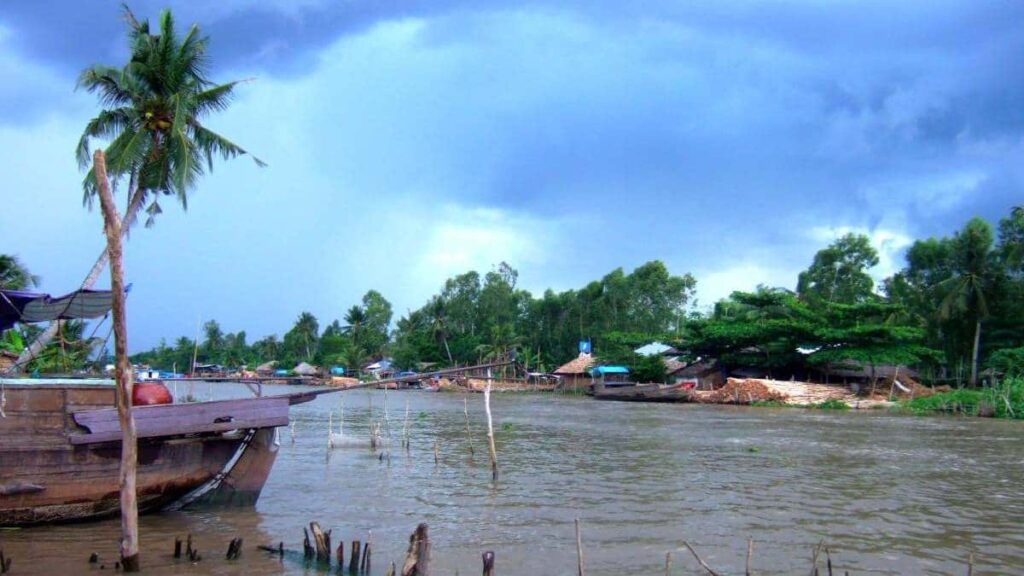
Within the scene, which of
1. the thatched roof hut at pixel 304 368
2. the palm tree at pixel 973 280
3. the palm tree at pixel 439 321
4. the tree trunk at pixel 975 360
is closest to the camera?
the tree trunk at pixel 975 360

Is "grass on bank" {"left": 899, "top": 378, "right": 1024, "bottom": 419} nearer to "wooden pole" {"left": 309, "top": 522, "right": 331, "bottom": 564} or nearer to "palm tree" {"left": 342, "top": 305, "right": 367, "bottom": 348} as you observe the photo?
"wooden pole" {"left": 309, "top": 522, "right": 331, "bottom": 564}

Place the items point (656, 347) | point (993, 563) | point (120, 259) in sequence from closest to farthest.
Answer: point (120, 259) → point (993, 563) → point (656, 347)

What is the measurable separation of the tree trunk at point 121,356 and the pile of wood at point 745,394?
122 feet

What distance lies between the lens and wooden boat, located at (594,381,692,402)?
Answer: 44812 millimetres

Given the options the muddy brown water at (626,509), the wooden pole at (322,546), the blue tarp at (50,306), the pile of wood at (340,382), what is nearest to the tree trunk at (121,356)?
the muddy brown water at (626,509)

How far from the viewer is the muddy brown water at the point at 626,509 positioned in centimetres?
897

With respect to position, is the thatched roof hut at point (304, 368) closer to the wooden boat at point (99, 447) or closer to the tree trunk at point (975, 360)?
the tree trunk at point (975, 360)

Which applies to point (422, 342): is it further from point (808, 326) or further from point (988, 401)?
point (988, 401)

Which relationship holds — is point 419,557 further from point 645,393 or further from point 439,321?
point 439,321

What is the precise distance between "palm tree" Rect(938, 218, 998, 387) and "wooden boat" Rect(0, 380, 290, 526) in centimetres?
4286

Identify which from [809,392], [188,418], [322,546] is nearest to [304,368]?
[809,392]

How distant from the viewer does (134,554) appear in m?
7.45

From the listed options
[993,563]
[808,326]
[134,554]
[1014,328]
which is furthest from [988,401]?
[134,554]

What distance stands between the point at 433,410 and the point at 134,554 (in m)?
30.1
